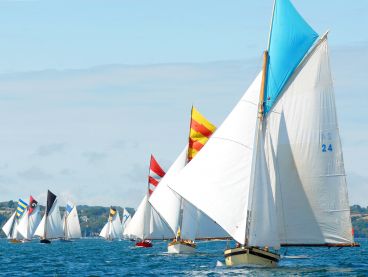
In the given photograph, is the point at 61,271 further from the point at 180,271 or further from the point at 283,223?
the point at 283,223

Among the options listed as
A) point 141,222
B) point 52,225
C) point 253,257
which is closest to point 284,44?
point 253,257

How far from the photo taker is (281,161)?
194 ft

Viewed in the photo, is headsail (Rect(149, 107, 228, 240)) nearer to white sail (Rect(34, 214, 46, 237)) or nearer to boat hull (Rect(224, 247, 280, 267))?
boat hull (Rect(224, 247, 280, 267))

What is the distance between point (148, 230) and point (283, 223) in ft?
205

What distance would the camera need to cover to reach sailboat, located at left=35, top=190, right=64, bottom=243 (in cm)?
18725

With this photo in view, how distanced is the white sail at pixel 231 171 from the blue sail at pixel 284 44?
1.18m

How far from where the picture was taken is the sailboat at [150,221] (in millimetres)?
113375

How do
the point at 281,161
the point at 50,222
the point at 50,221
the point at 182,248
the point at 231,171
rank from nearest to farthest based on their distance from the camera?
the point at 281,161 < the point at 231,171 < the point at 182,248 < the point at 50,222 < the point at 50,221

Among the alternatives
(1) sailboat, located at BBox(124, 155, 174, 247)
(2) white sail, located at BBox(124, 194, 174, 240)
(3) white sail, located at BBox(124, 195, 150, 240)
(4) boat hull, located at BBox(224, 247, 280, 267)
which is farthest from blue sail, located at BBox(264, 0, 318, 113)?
(3) white sail, located at BBox(124, 195, 150, 240)

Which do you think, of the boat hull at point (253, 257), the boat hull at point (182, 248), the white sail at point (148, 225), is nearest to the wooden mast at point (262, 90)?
the boat hull at point (253, 257)

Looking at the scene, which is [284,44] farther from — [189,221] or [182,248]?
[182,248]

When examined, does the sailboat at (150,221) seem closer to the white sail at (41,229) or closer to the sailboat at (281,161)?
the sailboat at (281,161)

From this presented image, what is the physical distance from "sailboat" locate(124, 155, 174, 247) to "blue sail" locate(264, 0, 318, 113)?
4718cm

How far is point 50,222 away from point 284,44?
440ft
